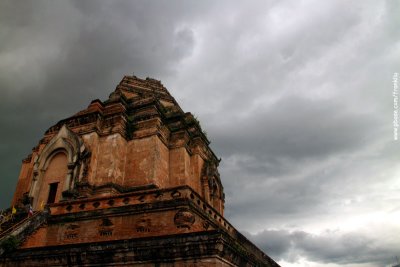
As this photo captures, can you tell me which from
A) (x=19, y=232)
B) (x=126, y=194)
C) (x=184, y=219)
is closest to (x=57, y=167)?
(x=19, y=232)

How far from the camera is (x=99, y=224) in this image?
1271cm

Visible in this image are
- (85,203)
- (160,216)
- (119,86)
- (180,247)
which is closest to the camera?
(180,247)

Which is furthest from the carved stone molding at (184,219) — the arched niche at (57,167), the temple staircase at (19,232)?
the arched niche at (57,167)

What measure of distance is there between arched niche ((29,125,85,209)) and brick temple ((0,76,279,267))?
6cm

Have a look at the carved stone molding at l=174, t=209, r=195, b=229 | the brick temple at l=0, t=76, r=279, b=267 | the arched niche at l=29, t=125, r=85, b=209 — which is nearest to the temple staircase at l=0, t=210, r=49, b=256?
the brick temple at l=0, t=76, r=279, b=267

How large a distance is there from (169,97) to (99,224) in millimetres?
14621

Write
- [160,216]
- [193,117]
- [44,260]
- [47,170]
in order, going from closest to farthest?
[44,260] < [160,216] < [47,170] < [193,117]

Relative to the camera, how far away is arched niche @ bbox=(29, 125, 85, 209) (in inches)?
693

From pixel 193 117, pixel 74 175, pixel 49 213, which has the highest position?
pixel 193 117

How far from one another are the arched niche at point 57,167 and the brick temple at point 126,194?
6 cm

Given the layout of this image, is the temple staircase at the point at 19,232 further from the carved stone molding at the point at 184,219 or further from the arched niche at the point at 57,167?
the carved stone molding at the point at 184,219

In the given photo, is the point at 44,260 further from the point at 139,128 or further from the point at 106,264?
the point at 139,128

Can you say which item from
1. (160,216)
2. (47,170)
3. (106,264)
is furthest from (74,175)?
(106,264)

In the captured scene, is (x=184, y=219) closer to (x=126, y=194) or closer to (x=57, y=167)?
(x=126, y=194)
